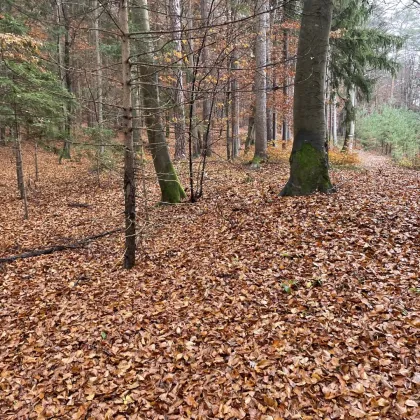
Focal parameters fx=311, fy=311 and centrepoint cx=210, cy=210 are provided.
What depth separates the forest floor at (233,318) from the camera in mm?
3139

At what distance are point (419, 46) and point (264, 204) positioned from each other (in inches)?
1645

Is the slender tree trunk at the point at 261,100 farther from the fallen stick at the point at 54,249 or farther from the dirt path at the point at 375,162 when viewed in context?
the fallen stick at the point at 54,249

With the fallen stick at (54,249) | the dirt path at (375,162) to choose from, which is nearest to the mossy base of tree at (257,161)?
the dirt path at (375,162)

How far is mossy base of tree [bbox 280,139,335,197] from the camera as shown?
6.75m

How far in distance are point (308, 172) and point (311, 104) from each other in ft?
4.73

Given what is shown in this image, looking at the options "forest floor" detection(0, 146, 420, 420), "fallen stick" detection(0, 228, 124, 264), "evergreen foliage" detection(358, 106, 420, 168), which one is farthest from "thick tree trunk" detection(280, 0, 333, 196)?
"evergreen foliage" detection(358, 106, 420, 168)

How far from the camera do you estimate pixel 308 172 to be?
272 inches

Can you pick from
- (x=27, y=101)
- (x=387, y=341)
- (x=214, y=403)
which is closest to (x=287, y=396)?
(x=214, y=403)

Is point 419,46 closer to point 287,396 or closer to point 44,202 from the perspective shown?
point 44,202

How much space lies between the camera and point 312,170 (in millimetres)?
6887

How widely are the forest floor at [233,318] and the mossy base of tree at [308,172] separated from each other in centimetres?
33

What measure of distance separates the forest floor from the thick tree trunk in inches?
20.8

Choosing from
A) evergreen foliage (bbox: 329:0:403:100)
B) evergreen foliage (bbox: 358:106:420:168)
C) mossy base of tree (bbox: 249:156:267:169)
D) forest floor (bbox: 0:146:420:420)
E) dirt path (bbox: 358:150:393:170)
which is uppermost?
evergreen foliage (bbox: 329:0:403:100)

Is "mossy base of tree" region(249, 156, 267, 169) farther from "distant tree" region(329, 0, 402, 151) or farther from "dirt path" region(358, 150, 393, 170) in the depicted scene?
"distant tree" region(329, 0, 402, 151)
